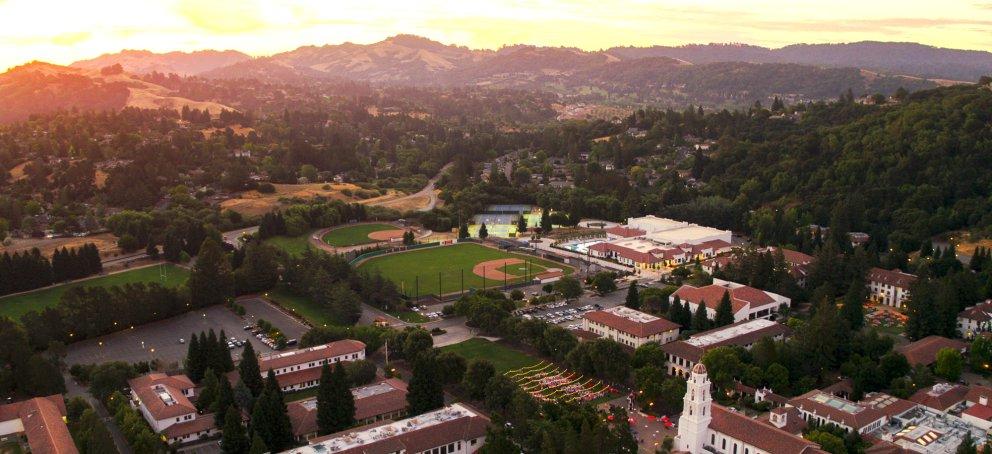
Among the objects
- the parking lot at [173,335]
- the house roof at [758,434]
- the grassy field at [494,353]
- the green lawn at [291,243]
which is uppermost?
the house roof at [758,434]

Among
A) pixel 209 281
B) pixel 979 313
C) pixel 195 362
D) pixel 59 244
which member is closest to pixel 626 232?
pixel 979 313

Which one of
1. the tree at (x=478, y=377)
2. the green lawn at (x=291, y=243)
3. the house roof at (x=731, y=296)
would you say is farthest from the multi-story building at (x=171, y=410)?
the green lawn at (x=291, y=243)

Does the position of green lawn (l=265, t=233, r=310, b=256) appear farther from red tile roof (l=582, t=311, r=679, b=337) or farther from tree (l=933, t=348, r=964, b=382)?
tree (l=933, t=348, r=964, b=382)

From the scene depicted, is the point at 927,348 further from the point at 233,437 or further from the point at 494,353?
the point at 233,437

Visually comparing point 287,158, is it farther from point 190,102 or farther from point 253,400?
point 253,400

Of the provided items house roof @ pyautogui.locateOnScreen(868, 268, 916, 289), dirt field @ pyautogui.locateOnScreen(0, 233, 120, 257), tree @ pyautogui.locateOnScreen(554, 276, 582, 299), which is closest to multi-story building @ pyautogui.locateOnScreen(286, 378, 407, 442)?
tree @ pyautogui.locateOnScreen(554, 276, 582, 299)

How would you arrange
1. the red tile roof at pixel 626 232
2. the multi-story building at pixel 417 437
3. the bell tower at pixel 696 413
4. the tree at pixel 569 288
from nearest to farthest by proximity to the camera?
the multi-story building at pixel 417 437, the bell tower at pixel 696 413, the tree at pixel 569 288, the red tile roof at pixel 626 232

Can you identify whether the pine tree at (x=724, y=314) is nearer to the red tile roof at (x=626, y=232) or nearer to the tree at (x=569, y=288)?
the tree at (x=569, y=288)
